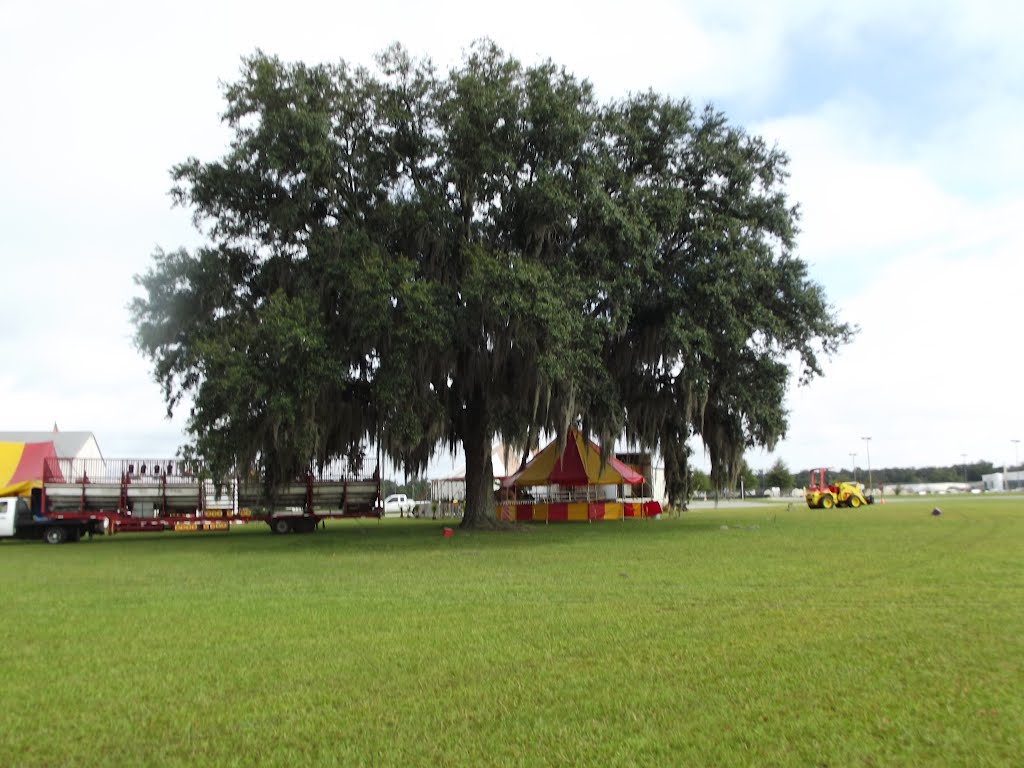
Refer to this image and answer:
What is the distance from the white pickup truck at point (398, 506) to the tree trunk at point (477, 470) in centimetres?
2317

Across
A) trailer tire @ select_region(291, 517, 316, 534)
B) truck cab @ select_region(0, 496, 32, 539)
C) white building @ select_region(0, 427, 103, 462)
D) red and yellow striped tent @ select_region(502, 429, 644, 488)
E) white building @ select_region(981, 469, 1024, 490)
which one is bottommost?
white building @ select_region(981, 469, 1024, 490)

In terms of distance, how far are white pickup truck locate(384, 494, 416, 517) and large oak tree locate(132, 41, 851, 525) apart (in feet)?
82.2

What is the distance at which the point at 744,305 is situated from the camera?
71.6ft

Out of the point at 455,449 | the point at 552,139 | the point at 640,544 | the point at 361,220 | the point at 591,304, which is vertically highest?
the point at 552,139

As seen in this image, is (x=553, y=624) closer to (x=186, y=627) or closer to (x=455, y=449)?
(x=186, y=627)

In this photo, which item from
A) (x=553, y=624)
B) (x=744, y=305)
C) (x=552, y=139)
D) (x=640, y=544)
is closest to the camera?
(x=553, y=624)

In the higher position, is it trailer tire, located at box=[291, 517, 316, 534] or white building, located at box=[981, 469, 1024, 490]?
trailer tire, located at box=[291, 517, 316, 534]

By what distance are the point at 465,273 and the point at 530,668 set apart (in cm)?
1468

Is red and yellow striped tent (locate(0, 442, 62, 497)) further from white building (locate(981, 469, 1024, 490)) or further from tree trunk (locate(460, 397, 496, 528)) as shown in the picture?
white building (locate(981, 469, 1024, 490))

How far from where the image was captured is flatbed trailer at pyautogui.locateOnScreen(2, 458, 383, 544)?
25.8 meters

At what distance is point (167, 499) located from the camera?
27.0 meters

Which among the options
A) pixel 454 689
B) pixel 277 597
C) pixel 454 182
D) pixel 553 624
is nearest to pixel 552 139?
pixel 454 182

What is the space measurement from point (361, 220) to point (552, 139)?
5.25 meters

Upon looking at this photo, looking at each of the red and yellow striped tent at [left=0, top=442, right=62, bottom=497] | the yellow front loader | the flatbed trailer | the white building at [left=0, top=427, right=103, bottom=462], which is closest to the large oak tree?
the flatbed trailer
